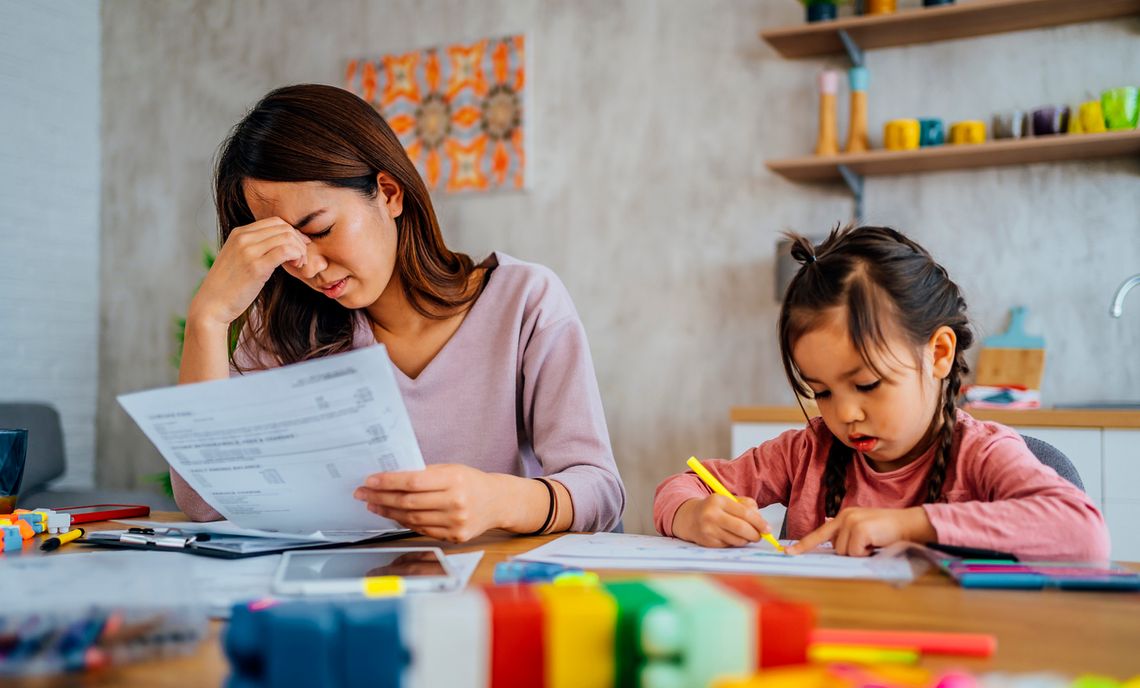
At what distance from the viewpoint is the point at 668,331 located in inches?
131

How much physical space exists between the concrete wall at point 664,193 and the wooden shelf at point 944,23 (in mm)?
53

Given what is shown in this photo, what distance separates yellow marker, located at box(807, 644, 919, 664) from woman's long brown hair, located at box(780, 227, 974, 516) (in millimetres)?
610

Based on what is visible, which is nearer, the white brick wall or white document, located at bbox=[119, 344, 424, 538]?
white document, located at bbox=[119, 344, 424, 538]

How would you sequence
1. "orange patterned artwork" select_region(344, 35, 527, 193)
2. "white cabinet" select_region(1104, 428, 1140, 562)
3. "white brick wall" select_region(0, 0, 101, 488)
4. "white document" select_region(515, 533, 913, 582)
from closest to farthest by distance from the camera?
1. "white document" select_region(515, 533, 913, 582)
2. "white cabinet" select_region(1104, 428, 1140, 562)
3. "orange patterned artwork" select_region(344, 35, 527, 193)
4. "white brick wall" select_region(0, 0, 101, 488)

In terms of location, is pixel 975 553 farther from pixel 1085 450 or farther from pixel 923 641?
pixel 1085 450

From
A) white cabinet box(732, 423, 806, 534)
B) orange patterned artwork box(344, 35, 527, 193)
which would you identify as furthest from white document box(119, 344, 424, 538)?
orange patterned artwork box(344, 35, 527, 193)

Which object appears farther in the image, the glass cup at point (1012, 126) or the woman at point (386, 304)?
the glass cup at point (1012, 126)

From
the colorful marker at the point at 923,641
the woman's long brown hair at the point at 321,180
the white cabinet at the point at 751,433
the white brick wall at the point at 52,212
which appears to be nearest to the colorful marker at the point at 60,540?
the woman's long brown hair at the point at 321,180

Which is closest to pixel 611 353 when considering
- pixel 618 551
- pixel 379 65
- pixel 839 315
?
pixel 379 65

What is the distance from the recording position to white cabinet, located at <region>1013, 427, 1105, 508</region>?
89.7 inches

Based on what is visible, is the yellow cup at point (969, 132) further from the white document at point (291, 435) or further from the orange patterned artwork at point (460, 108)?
Answer: the white document at point (291, 435)

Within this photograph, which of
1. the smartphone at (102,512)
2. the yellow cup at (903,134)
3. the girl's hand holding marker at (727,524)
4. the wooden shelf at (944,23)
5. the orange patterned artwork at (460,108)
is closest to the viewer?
the girl's hand holding marker at (727,524)

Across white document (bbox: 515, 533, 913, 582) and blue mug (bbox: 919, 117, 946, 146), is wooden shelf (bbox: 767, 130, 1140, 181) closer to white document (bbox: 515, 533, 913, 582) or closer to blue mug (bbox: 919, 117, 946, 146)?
blue mug (bbox: 919, 117, 946, 146)

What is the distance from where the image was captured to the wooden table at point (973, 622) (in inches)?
21.2
